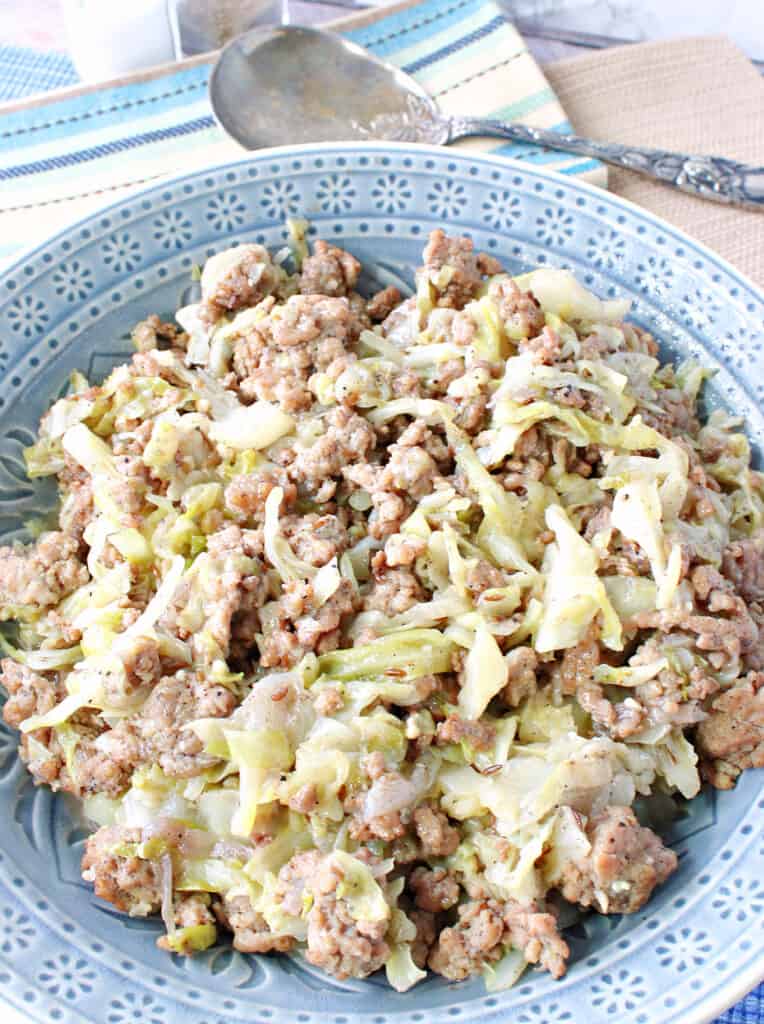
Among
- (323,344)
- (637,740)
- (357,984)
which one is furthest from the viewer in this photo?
(323,344)

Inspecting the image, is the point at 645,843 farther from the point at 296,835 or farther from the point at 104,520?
the point at 104,520

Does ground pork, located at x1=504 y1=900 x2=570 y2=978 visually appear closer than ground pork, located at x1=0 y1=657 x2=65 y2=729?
Yes

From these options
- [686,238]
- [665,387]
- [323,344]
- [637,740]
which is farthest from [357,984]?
[686,238]

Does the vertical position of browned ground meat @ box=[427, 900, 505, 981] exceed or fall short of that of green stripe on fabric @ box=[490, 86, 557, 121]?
it falls short

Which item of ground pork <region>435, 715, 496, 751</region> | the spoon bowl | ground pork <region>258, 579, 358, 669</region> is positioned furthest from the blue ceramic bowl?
the spoon bowl

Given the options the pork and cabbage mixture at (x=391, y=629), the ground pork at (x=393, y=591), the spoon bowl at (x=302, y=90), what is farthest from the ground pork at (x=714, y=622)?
the spoon bowl at (x=302, y=90)

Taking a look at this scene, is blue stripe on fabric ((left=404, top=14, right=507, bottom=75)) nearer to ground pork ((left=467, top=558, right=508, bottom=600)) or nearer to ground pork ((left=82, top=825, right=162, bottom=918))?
ground pork ((left=467, top=558, right=508, bottom=600))
